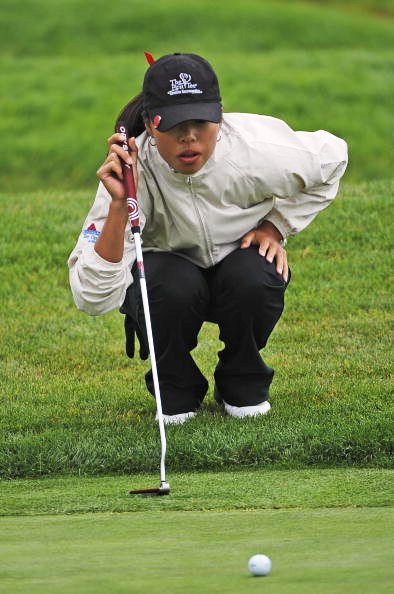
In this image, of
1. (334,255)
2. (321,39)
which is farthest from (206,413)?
(321,39)

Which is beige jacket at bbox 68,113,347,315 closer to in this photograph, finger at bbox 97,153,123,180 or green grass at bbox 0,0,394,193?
finger at bbox 97,153,123,180

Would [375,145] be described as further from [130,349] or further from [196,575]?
[196,575]

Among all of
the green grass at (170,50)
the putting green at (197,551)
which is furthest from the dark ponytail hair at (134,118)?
the green grass at (170,50)

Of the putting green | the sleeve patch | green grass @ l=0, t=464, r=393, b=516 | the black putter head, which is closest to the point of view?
the putting green

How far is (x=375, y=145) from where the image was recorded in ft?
49.8

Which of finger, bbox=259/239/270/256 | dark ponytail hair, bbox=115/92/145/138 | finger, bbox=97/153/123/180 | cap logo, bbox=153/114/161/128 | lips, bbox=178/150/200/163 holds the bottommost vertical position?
finger, bbox=259/239/270/256

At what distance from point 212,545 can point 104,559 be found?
11.9 inches

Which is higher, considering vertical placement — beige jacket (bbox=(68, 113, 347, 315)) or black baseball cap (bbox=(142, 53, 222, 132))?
black baseball cap (bbox=(142, 53, 222, 132))

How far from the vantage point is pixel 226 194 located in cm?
498

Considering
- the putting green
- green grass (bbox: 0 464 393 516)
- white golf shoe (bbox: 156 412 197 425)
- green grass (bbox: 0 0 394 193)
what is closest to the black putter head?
green grass (bbox: 0 464 393 516)

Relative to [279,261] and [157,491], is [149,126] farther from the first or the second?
[157,491]

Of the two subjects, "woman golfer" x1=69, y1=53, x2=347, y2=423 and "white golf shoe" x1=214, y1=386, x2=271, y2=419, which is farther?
→ "white golf shoe" x1=214, y1=386, x2=271, y2=419

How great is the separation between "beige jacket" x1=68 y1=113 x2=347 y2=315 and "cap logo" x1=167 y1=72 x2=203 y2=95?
0.30 metres

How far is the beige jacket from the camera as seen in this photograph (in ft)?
15.9
